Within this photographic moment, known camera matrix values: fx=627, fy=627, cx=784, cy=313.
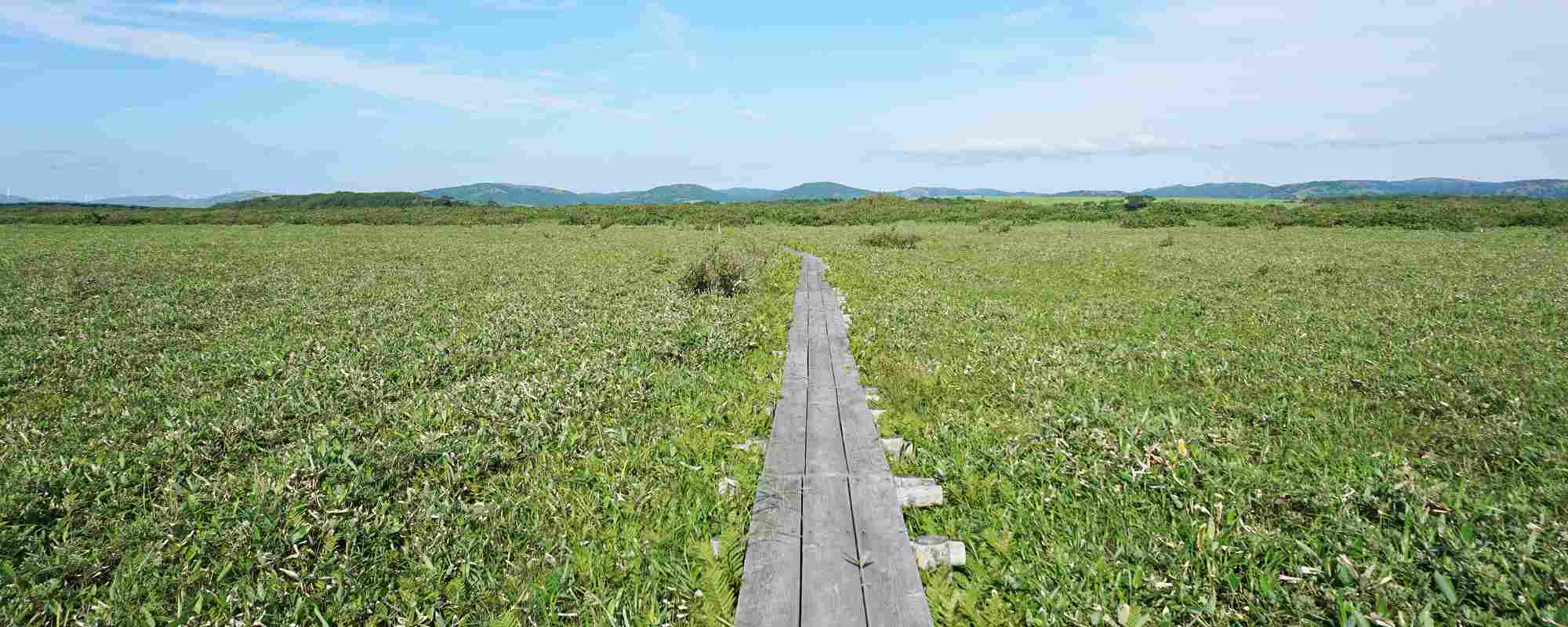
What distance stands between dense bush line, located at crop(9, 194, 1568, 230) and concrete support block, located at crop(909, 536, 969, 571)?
52219 mm

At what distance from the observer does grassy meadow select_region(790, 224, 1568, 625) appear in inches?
143

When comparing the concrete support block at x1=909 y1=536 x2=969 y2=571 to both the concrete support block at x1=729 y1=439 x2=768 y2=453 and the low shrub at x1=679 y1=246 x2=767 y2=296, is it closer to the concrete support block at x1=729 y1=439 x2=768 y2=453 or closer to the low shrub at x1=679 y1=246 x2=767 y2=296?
the concrete support block at x1=729 y1=439 x2=768 y2=453

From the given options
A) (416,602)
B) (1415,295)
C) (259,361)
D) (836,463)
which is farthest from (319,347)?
(1415,295)

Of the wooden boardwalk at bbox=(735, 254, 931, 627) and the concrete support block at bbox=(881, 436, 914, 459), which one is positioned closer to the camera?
the wooden boardwalk at bbox=(735, 254, 931, 627)

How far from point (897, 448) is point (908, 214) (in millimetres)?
63487

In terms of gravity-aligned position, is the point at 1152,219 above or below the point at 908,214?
below

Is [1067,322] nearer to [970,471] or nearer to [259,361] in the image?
[970,471]

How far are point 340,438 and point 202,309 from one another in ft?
34.7

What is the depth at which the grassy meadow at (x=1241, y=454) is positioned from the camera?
11.9 feet

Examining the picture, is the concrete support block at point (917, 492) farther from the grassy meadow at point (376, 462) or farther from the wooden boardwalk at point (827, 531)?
the grassy meadow at point (376, 462)

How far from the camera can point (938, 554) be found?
166 inches

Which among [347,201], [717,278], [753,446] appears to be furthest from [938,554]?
[347,201]

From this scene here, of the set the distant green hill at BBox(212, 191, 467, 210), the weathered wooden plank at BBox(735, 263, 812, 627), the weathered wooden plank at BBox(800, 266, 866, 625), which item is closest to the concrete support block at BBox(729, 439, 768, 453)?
the weathered wooden plank at BBox(735, 263, 812, 627)

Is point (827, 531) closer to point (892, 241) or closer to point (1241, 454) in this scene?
point (1241, 454)
